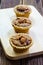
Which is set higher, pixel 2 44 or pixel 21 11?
pixel 21 11

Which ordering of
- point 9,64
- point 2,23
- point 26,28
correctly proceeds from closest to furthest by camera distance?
point 9,64 < point 26,28 < point 2,23

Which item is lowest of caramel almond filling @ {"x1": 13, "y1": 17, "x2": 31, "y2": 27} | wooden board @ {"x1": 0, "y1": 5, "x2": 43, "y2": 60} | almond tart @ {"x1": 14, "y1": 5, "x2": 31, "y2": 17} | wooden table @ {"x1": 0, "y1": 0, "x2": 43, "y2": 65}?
wooden table @ {"x1": 0, "y1": 0, "x2": 43, "y2": 65}

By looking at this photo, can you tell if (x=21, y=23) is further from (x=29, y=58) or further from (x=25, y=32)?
(x=29, y=58)

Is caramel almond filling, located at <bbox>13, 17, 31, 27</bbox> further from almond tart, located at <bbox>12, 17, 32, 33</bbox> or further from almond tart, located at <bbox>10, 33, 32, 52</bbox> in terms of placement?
almond tart, located at <bbox>10, 33, 32, 52</bbox>

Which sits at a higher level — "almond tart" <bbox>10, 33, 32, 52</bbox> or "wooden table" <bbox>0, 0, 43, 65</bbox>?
"almond tart" <bbox>10, 33, 32, 52</bbox>

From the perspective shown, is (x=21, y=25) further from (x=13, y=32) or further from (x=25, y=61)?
(x=25, y=61)

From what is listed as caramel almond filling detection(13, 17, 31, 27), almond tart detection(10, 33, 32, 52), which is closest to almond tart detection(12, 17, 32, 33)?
caramel almond filling detection(13, 17, 31, 27)

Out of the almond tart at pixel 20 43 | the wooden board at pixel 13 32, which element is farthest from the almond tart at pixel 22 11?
the almond tart at pixel 20 43

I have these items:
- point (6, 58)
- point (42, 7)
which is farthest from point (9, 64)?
point (42, 7)

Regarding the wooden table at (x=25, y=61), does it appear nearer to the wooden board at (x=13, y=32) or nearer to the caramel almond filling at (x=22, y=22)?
the wooden board at (x=13, y=32)
